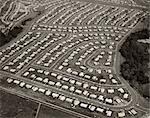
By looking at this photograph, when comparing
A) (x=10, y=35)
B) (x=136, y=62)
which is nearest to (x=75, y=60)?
(x=136, y=62)

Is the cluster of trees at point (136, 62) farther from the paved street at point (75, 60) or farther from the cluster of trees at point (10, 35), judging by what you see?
the cluster of trees at point (10, 35)

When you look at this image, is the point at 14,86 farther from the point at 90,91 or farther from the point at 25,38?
the point at 25,38

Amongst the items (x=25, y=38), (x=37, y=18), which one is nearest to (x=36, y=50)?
(x=25, y=38)

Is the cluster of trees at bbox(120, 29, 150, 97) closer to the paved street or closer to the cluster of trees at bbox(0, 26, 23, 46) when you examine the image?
the paved street

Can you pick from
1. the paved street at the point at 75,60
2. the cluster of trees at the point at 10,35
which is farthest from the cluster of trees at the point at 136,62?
the cluster of trees at the point at 10,35

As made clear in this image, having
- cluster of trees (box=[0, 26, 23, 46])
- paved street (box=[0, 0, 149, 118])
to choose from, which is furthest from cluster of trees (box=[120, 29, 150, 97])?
cluster of trees (box=[0, 26, 23, 46])
